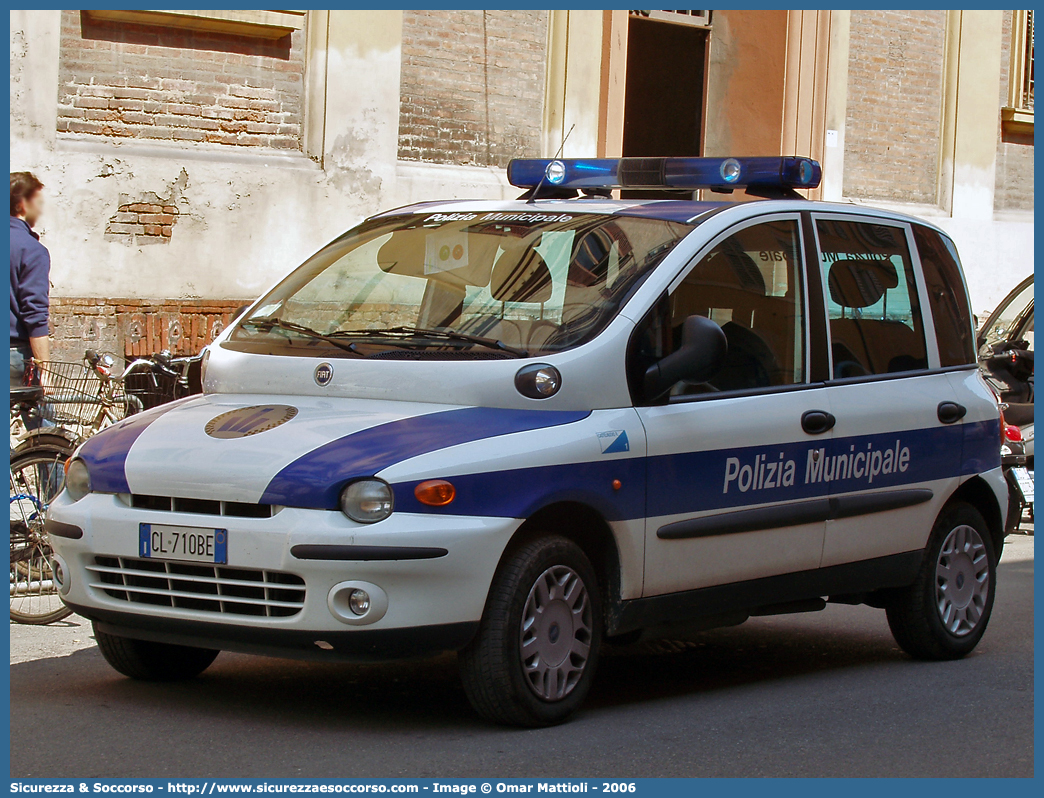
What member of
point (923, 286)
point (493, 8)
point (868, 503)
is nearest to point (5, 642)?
point (868, 503)

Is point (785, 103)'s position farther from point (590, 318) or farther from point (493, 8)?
point (590, 318)

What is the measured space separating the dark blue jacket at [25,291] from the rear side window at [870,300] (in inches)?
176

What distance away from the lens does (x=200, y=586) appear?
5.11m

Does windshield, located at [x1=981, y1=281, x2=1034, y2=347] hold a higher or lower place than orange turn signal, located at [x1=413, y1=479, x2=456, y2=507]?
higher

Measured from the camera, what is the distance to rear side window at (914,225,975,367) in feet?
23.3

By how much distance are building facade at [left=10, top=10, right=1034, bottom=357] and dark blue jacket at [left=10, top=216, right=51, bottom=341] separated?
286cm

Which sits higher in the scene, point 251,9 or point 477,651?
point 251,9

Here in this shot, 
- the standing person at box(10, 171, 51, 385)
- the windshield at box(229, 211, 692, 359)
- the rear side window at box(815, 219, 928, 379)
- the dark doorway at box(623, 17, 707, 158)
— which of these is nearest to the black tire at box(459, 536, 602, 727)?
the windshield at box(229, 211, 692, 359)

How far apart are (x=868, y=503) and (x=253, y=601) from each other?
272cm

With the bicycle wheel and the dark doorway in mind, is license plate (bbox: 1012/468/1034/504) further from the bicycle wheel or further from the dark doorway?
the dark doorway

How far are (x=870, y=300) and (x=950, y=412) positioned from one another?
63 cm

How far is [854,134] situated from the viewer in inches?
650

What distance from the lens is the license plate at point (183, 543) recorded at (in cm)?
499

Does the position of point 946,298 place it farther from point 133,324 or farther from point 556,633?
point 133,324
